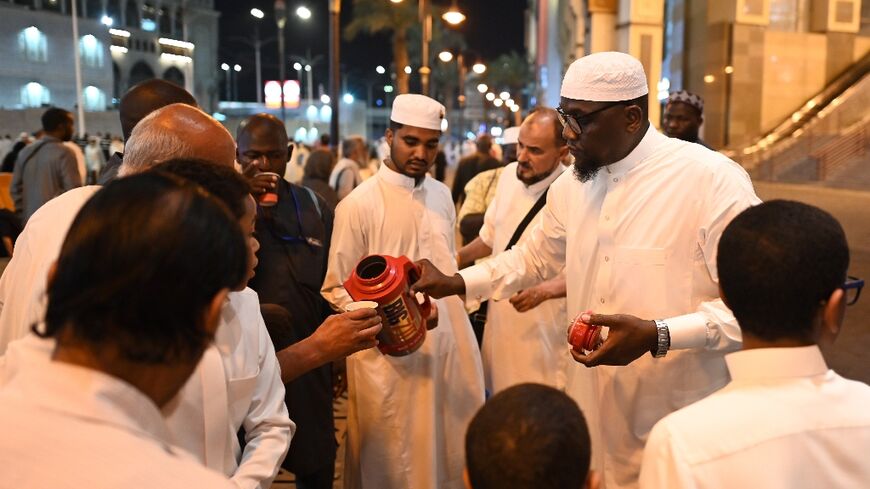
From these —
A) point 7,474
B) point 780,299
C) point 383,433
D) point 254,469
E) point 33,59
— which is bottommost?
point 383,433

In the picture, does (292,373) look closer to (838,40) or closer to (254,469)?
(254,469)

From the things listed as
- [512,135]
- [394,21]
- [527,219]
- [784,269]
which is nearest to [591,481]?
[784,269]

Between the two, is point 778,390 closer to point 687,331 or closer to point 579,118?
point 687,331

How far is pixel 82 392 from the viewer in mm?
1249

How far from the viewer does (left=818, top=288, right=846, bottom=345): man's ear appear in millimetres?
1819

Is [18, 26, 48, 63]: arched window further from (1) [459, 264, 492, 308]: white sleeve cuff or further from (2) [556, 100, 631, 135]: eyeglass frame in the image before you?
(2) [556, 100, 631, 135]: eyeglass frame

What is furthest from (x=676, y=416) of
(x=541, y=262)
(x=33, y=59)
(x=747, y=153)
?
(x=33, y=59)

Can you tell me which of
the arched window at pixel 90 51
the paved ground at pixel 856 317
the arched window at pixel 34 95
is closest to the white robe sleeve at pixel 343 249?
the paved ground at pixel 856 317

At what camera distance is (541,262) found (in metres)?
4.00

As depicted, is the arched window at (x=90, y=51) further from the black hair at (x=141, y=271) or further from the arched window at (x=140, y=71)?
the black hair at (x=141, y=271)

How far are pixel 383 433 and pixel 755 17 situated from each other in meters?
19.8

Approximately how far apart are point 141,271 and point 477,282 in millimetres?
2813

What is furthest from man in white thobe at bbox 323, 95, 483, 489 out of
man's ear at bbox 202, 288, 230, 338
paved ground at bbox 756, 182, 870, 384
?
paved ground at bbox 756, 182, 870, 384

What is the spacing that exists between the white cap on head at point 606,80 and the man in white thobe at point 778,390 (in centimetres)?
146
